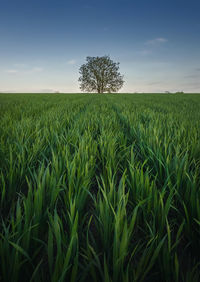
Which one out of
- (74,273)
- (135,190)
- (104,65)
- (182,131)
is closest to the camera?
(74,273)

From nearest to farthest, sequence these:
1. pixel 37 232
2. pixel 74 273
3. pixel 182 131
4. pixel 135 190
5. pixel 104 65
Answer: pixel 74 273, pixel 37 232, pixel 135 190, pixel 182 131, pixel 104 65

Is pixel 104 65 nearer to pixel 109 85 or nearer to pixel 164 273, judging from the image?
pixel 109 85

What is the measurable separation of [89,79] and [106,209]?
3792 centimetres

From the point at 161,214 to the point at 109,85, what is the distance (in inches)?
1496

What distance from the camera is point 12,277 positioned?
438 millimetres

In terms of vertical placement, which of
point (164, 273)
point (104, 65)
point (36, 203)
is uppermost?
point (104, 65)

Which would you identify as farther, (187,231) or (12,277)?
(187,231)

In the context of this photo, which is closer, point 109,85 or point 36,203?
point 36,203

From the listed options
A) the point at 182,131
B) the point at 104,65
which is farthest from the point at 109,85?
the point at 182,131

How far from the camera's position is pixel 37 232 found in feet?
1.86

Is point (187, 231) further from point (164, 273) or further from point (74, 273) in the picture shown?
point (74, 273)

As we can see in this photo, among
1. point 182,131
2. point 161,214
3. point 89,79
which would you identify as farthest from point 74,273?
point 89,79

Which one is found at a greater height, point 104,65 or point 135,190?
point 104,65

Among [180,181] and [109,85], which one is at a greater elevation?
[109,85]
